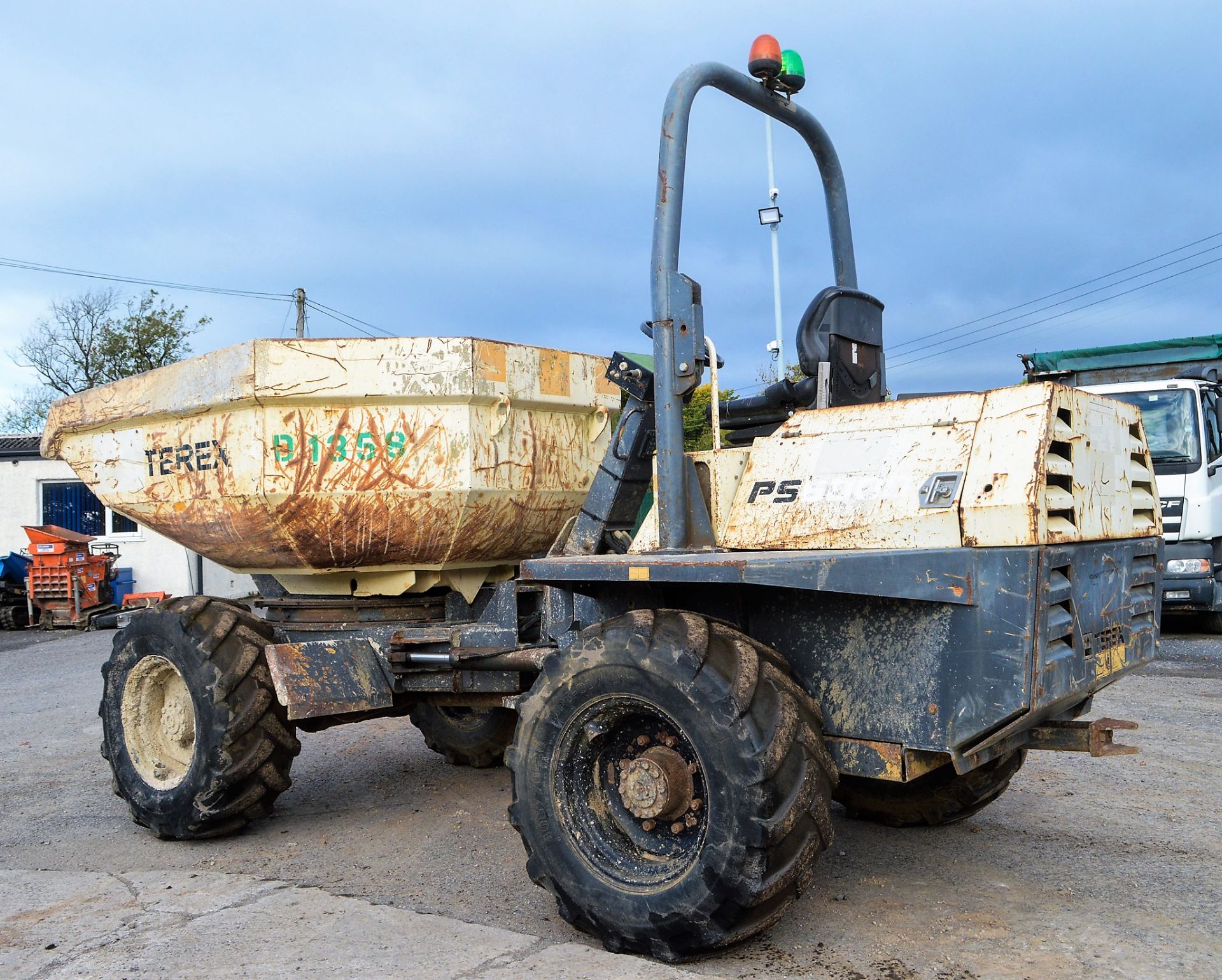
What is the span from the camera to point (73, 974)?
3.52 m

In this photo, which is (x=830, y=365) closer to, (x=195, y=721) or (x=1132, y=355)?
(x=195, y=721)

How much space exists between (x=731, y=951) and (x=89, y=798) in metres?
4.29

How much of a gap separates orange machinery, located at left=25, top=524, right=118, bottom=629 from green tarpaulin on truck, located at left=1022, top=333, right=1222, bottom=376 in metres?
14.2

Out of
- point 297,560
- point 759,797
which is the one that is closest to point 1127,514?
point 759,797

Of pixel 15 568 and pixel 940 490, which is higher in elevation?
pixel 940 490

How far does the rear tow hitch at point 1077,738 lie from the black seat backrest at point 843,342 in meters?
1.41

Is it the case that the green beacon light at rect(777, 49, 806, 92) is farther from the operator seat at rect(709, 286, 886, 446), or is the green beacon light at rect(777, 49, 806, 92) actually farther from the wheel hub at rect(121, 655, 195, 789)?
the wheel hub at rect(121, 655, 195, 789)

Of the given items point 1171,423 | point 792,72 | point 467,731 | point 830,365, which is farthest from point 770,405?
point 1171,423

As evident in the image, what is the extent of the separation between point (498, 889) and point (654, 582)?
1.46 meters

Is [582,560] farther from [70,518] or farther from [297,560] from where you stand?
[70,518]

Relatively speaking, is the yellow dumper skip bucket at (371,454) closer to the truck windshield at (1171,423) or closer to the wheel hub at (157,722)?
the wheel hub at (157,722)

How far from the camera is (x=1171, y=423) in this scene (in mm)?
11266

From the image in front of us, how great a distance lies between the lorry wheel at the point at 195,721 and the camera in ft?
16.4

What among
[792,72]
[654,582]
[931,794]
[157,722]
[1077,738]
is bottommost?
[931,794]
